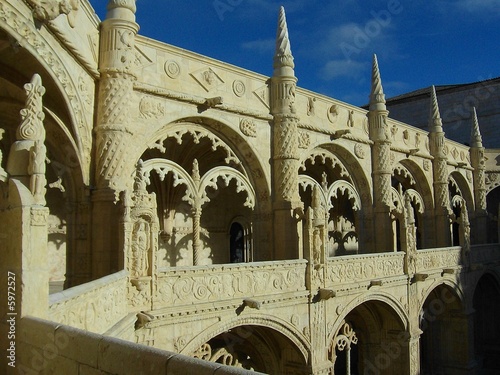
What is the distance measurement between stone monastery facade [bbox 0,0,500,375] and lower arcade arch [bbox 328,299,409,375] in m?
0.07

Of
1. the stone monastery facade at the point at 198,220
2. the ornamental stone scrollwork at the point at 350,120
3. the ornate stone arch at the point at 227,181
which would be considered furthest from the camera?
the ornamental stone scrollwork at the point at 350,120

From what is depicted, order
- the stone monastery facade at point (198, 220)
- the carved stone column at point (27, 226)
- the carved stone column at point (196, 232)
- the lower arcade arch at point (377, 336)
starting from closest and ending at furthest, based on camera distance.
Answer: the carved stone column at point (27, 226) < the stone monastery facade at point (198, 220) < the carved stone column at point (196, 232) < the lower arcade arch at point (377, 336)

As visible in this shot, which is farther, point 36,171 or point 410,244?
point 410,244

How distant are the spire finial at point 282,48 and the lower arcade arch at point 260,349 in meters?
7.06

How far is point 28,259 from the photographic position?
4211 mm

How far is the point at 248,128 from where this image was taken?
12.7m

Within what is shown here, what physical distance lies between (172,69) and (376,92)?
8742 millimetres

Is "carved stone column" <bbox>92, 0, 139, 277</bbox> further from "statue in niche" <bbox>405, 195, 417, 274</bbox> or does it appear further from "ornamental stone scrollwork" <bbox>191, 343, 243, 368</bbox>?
"statue in niche" <bbox>405, 195, 417, 274</bbox>

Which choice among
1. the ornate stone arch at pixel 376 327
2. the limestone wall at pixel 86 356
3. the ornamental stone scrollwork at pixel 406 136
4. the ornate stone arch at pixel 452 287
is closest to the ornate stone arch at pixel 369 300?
the ornate stone arch at pixel 376 327

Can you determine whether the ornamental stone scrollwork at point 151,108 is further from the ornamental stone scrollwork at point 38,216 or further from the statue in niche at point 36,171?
the ornamental stone scrollwork at point 38,216

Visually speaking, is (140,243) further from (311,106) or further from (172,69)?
(311,106)

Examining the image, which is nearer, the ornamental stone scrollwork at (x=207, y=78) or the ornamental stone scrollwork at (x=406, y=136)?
the ornamental stone scrollwork at (x=207, y=78)

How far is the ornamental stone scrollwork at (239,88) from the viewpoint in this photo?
1267 cm

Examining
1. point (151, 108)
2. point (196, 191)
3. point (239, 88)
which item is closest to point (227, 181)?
point (196, 191)
